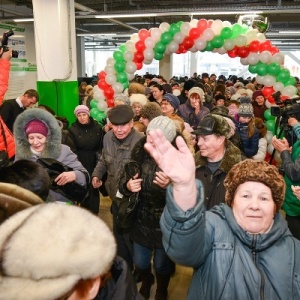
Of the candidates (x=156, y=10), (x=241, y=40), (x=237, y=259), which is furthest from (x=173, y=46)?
(x=237, y=259)

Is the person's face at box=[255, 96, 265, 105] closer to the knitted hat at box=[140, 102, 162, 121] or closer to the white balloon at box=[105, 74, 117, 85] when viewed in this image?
the white balloon at box=[105, 74, 117, 85]

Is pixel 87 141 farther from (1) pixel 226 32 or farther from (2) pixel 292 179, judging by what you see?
(1) pixel 226 32

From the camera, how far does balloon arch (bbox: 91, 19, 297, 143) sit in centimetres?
545

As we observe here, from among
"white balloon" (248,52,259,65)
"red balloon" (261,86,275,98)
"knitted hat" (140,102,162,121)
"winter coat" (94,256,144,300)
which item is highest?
"white balloon" (248,52,259,65)

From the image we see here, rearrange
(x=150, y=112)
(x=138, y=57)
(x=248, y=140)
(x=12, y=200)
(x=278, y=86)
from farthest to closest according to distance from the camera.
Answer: (x=138, y=57) → (x=278, y=86) → (x=248, y=140) → (x=150, y=112) → (x=12, y=200)

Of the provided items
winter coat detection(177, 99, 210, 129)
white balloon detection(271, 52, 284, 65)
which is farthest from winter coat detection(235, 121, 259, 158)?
white balloon detection(271, 52, 284, 65)

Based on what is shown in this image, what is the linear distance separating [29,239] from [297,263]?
1.07 meters

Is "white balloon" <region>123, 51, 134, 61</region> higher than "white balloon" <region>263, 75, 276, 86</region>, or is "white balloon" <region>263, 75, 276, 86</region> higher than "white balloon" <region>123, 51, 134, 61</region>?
"white balloon" <region>123, 51, 134, 61</region>

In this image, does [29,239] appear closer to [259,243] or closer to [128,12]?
[259,243]

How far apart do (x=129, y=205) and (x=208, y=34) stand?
3909mm

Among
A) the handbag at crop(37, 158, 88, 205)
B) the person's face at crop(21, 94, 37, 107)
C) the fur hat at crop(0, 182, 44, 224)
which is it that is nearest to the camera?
the fur hat at crop(0, 182, 44, 224)

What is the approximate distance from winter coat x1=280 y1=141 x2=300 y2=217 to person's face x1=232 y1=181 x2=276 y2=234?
3.90ft

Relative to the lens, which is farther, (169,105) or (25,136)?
(169,105)

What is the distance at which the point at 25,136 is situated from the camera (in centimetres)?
235
